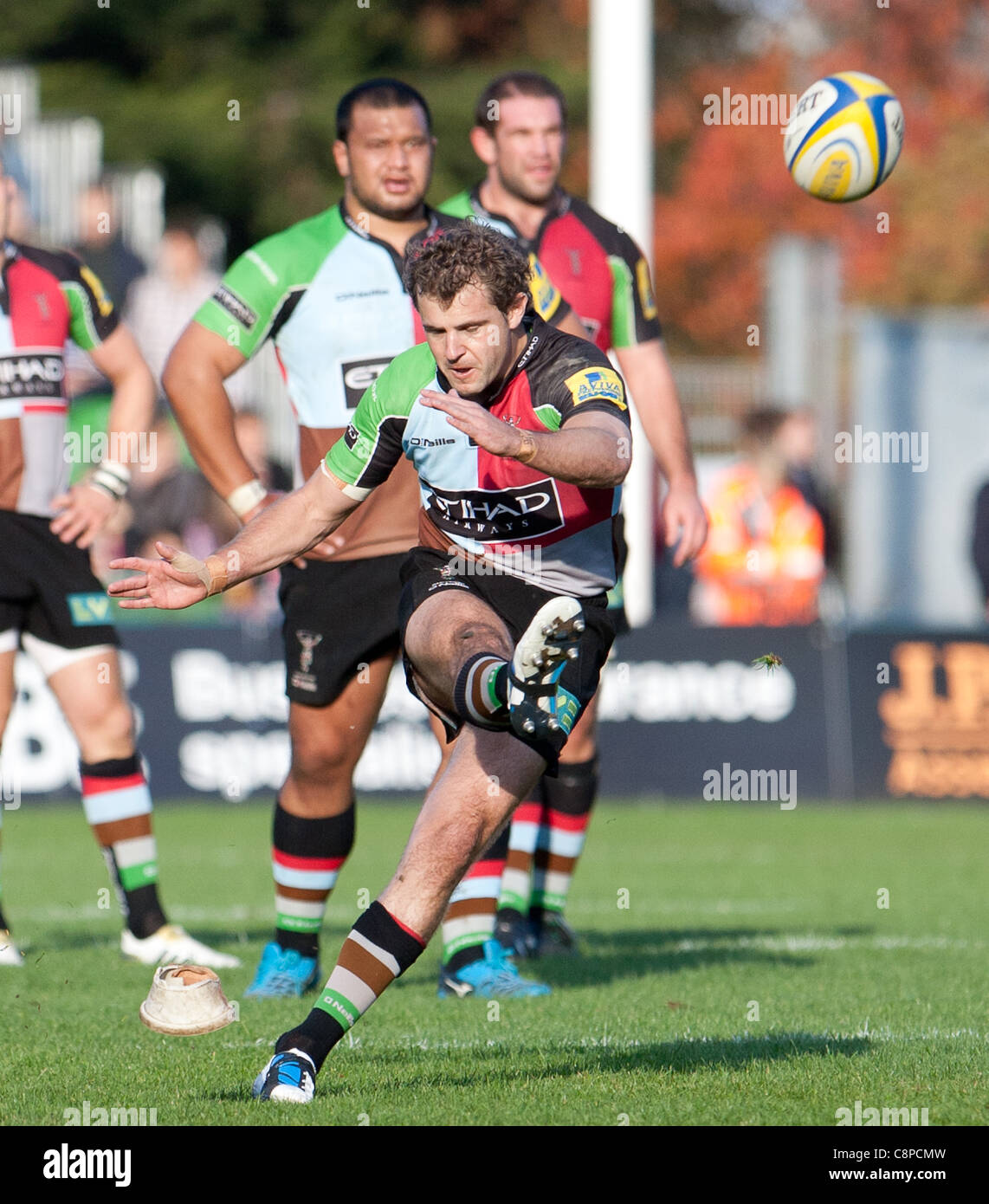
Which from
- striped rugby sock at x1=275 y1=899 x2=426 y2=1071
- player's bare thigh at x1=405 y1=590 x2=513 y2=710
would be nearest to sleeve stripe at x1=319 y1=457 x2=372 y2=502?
player's bare thigh at x1=405 y1=590 x2=513 y2=710

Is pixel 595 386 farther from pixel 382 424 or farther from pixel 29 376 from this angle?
pixel 29 376

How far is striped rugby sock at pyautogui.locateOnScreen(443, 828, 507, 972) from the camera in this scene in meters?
7.18

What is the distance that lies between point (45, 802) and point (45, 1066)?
9117 mm

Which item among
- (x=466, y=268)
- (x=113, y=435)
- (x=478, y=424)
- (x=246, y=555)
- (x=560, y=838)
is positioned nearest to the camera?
(x=478, y=424)

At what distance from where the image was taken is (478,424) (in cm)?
467

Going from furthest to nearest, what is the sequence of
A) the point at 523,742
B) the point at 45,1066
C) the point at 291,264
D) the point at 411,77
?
1. the point at 411,77
2. the point at 291,264
3. the point at 45,1066
4. the point at 523,742

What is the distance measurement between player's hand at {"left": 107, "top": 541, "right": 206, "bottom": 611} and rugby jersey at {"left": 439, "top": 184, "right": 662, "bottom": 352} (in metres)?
2.76

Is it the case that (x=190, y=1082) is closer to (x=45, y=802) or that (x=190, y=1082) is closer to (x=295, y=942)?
(x=295, y=942)

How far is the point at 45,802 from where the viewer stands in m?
14.5

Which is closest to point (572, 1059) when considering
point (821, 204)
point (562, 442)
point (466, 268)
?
point (562, 442)

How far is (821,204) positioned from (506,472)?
3018cm

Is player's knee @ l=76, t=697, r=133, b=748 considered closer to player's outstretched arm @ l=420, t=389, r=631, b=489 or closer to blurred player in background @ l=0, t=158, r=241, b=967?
blurred player in background @ l=0, t=158, r=241, b=967
